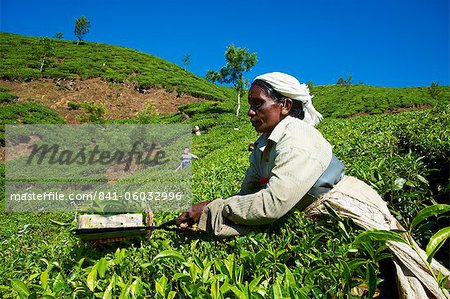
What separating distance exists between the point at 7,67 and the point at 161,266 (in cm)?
4191

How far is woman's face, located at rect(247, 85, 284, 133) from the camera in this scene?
7.04ft

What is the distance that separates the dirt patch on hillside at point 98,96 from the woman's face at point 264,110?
29.9 meters

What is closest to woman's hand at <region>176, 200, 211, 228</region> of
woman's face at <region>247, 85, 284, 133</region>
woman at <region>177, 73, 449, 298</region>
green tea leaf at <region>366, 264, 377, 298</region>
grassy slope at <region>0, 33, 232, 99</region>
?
woman at <region>177, 73, 449, 298</region>

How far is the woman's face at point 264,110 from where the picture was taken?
7.04 ft

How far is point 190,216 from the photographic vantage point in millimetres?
1855

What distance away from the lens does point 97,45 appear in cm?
5409

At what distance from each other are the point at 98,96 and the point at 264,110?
3507cm

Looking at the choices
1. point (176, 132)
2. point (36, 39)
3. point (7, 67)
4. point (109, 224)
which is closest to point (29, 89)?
point (7, 67)

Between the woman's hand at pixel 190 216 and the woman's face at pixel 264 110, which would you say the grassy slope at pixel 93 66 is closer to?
the woman's face at pixel 264 110

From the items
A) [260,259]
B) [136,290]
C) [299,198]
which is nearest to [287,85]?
[299,198]

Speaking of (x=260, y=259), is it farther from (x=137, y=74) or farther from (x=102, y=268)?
(x=137, y=74)

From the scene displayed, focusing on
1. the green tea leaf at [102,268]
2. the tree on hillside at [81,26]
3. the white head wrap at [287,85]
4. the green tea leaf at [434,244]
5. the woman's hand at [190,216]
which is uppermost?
the tree on hillside at [81,26]

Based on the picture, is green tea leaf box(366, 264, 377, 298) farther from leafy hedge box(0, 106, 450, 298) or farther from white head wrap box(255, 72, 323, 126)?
white head wrap box(255, 72, 323, 126)

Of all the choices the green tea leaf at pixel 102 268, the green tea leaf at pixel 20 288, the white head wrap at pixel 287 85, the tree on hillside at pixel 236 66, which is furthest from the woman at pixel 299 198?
the tree on hillside at pixel 236 66
